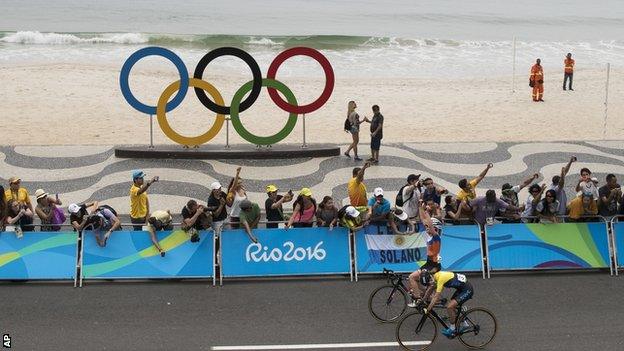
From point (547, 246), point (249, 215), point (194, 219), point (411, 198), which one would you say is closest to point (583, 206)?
point (547, 246)

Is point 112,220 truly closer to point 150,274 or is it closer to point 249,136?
point 150,274

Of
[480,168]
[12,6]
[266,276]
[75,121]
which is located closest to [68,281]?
[266,276]

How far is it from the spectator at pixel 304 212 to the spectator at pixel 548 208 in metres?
3.76

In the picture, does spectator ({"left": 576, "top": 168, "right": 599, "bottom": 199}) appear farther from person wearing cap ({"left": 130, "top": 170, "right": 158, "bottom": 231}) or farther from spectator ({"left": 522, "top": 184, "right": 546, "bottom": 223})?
person wearing cap ({"left": 130, "top": 170, "right": 158, "bottom": 231})

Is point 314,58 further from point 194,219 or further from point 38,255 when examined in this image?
point 38,255

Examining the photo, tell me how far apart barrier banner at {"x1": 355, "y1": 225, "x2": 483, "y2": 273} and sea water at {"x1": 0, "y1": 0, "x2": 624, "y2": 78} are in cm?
2568

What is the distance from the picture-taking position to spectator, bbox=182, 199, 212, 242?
1336 cm

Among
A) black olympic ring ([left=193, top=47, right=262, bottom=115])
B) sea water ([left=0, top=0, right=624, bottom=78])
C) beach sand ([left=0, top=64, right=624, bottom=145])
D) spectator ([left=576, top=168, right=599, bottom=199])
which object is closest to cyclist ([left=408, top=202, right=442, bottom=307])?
spectator ([left=576, top=168, right=599, bottom=199])

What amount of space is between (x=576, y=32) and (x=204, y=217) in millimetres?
60820

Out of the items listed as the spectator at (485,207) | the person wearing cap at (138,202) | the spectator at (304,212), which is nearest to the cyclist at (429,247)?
the spectator at (485,207)

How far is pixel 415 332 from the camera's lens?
1132cm

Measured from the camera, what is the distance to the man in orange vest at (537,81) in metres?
29.1

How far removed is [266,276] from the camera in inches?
530

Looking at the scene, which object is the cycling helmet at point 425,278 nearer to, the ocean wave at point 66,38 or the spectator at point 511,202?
the spectator at point 511,202
